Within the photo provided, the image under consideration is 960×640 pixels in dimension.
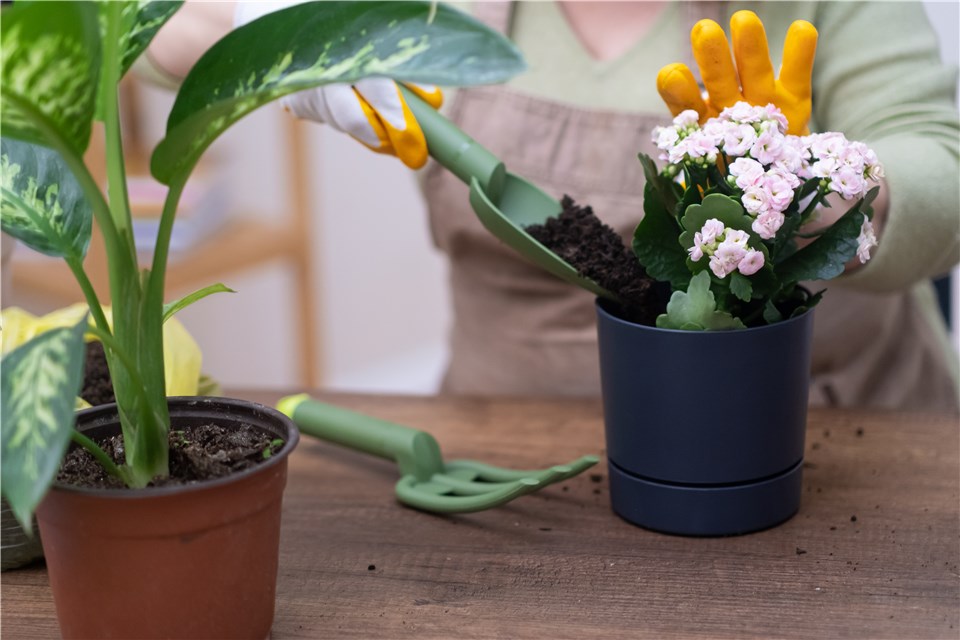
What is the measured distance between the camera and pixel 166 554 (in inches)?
19.0

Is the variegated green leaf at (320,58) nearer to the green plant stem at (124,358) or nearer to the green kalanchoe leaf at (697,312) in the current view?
the green plant stem at (124,358)

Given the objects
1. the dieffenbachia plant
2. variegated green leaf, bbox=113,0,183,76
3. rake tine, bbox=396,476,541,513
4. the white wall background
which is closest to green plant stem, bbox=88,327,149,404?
the dieffenbachia plant

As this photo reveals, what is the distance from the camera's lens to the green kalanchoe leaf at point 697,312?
2.00 feet

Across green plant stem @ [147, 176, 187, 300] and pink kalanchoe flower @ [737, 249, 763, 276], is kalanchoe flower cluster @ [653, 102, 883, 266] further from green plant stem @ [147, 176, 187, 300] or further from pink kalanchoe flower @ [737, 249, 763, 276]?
green plant stem @ [147, 176, 187, 300]

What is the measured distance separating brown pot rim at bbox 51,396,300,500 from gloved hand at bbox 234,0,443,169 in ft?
0.91

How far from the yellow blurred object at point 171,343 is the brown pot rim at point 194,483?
131 millimetres

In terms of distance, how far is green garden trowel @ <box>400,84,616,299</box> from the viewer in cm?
67

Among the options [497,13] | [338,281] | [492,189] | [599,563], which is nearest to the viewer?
[599,563]

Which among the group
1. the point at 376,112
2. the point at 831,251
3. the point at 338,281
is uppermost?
the point at 376,112

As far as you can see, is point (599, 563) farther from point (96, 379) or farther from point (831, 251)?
point (96, 379)

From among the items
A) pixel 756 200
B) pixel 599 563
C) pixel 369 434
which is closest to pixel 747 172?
pixel 756 200

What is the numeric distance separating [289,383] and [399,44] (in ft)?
5.93

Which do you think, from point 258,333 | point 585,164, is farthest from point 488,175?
point 258,333

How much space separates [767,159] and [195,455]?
0.35 m
